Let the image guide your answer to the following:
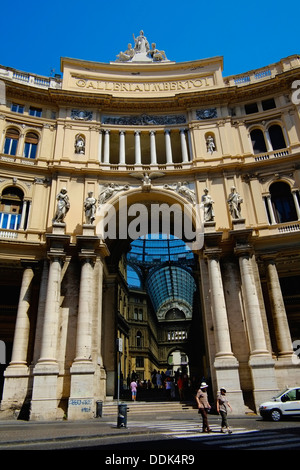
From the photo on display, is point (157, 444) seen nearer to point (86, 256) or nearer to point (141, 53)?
point (86, 256)

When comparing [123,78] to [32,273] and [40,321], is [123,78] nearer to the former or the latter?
[32,273]

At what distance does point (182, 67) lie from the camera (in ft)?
105

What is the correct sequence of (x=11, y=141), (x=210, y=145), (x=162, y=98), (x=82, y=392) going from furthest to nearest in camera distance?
(x=162, y=98), (x=210, y=145), (x=11, y=141), (x=82, y=392)

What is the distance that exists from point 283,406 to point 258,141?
20021 millimetres

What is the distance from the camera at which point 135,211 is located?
2842 cm

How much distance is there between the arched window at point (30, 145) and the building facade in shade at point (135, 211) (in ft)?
0.37

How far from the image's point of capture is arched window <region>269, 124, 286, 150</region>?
27.6 m

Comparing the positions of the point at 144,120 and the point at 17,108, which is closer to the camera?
the point at 17,108

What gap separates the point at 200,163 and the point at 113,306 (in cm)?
1344

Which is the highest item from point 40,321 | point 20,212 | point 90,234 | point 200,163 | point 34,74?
point 34,74

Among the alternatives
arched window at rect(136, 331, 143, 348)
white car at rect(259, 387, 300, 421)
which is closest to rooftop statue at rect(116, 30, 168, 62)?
white car at rect(259, 387, 300, 421)

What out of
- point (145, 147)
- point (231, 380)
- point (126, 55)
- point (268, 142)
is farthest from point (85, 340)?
point (126, 55)

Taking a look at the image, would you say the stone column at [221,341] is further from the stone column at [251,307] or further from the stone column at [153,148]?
the stone column at [153,148]
